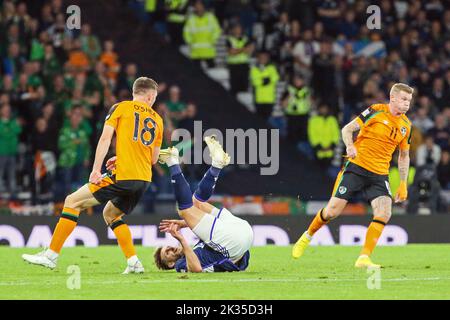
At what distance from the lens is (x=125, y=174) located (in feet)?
44.0

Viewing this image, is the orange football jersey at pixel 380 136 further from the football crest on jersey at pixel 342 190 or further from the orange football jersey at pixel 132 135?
the orange football jersey at pixel 132 135

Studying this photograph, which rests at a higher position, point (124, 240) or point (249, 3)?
point (249, 3)

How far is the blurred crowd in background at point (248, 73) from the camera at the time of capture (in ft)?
72.1

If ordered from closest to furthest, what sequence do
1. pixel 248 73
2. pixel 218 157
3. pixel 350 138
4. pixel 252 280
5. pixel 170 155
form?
pixel 252 280, pixel 170 155, pixel 218 157, pixel 350 138, pixel 248 73

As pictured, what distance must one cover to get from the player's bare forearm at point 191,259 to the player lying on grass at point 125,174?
599 millimetres

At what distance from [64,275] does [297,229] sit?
A: 8.12m

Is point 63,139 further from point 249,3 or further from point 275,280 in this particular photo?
point 275,280

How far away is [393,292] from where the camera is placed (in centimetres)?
1133

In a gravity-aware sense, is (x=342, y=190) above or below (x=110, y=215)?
above

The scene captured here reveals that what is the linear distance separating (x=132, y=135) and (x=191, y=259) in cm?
153

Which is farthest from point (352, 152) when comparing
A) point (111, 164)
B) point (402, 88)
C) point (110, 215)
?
point (110, 215)

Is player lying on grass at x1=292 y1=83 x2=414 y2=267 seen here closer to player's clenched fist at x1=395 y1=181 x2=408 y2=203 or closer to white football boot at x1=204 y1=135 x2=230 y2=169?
player's clenched fist at x1=395 y1=181 x2=408 y2=203

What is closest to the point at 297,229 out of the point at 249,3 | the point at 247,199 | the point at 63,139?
the point at 247,199

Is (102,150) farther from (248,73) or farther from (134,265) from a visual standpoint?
(248,73)
